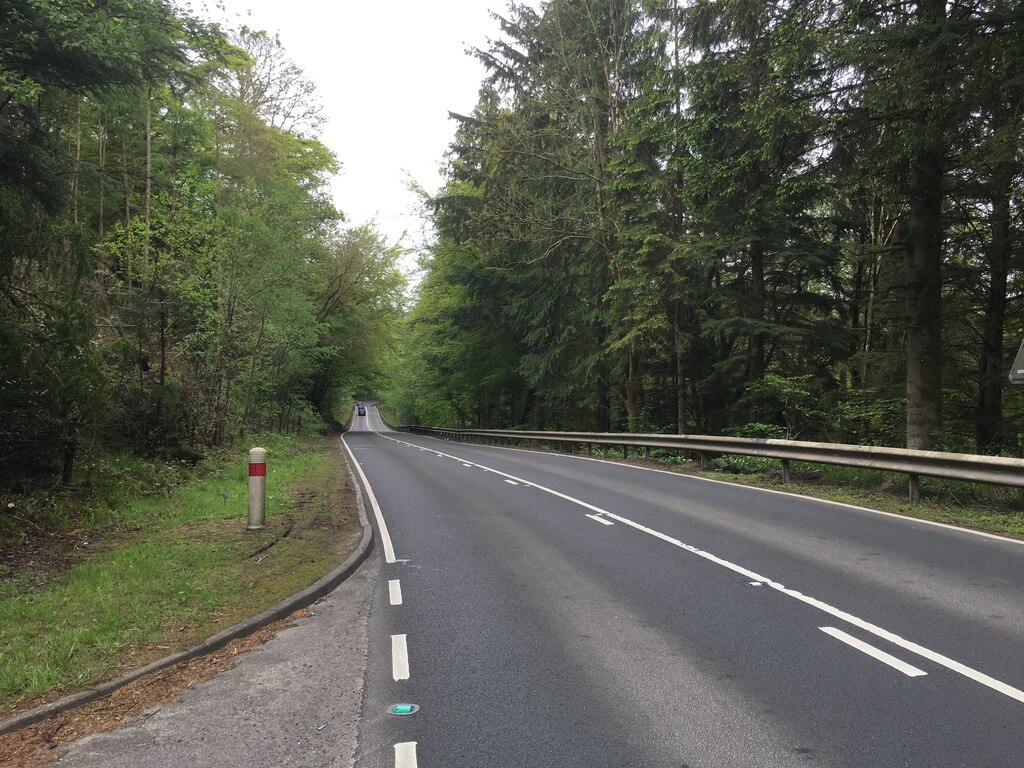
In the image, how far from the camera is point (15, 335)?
24.2 feet

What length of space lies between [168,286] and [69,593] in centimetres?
864

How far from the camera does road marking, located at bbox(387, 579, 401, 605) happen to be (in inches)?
231

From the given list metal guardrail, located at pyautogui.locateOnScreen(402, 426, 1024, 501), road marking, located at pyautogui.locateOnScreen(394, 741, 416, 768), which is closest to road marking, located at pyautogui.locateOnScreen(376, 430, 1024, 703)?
road marking, located at pyautogui.locateOnScreen(394, 741, 416, 768)

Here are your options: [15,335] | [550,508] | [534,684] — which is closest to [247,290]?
[15,335]

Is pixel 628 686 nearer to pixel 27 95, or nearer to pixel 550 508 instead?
pixel 550 508

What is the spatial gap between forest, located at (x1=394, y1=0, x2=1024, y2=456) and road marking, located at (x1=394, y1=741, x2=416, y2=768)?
10.1m

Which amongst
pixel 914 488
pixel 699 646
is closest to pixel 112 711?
pixel 699 646

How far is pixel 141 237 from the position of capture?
44.7 feet

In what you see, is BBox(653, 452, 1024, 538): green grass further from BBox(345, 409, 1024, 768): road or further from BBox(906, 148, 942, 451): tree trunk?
BBox(906, 148, 942, 451): tree trunk

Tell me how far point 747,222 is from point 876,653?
37.2ft

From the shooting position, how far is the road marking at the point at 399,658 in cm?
424

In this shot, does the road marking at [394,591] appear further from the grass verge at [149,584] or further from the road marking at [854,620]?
the road marking at [854,620]

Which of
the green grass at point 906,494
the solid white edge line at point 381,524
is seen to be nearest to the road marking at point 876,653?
the solid white edge line at point 381,524

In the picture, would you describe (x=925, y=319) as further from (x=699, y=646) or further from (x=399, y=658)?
(x=399, y=658)
